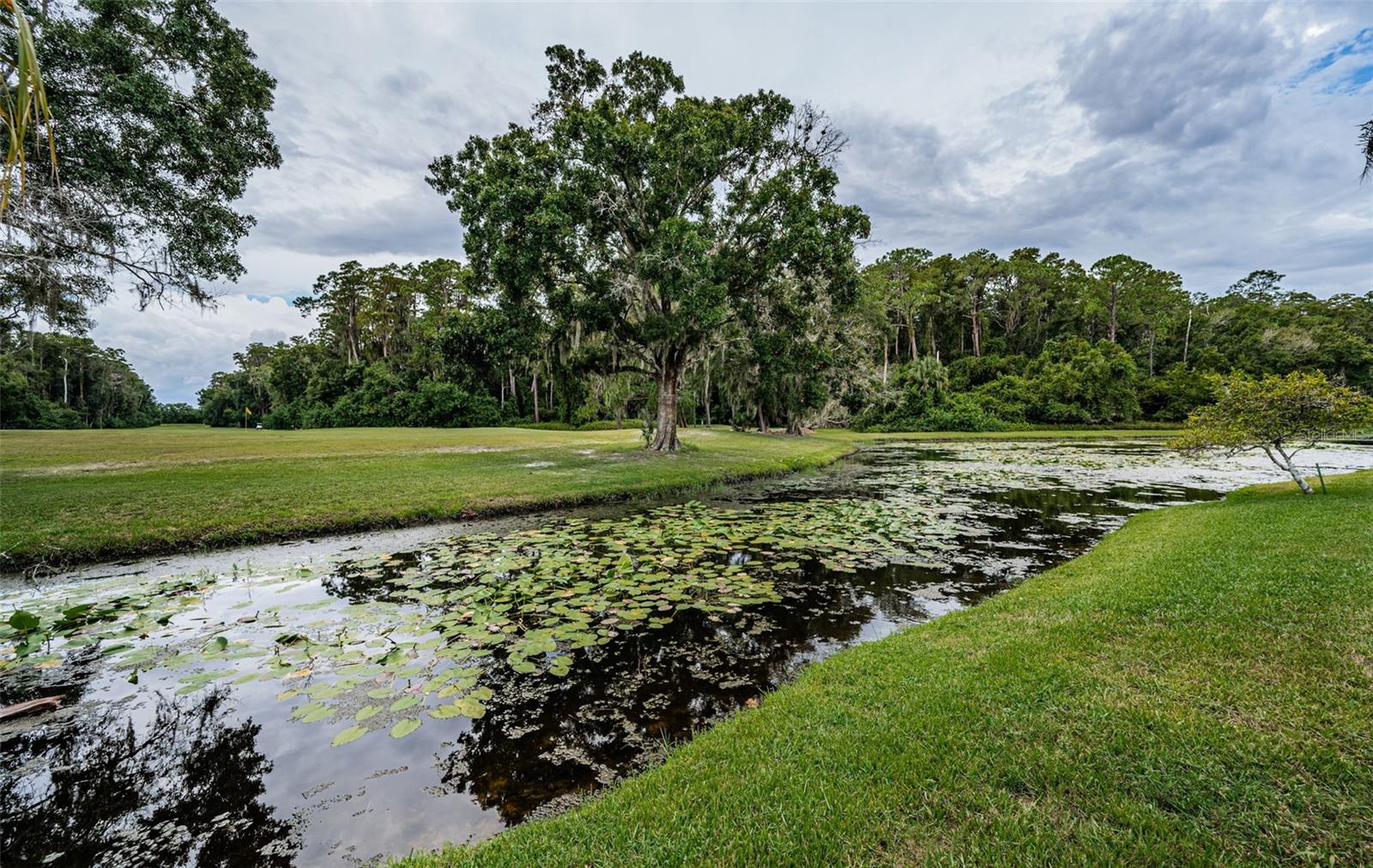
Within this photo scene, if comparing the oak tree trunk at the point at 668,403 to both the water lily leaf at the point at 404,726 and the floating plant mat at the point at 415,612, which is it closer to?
the floating plant mat at the point at 415,612

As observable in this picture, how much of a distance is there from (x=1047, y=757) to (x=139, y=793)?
590 cm

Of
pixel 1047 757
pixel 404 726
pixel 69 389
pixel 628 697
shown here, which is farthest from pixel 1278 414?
pixel 69 389

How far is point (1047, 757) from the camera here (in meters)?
3.12

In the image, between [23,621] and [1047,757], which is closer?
[1047,757]

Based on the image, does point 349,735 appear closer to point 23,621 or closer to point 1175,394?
point 23,621

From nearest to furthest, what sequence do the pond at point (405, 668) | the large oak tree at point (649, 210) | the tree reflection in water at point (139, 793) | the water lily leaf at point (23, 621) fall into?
the tree reflection in water at point (139, 793) < the pond at point (405, 668) < the water lily leaf at point (23, 621) < the large oak tree at point (649, 210)

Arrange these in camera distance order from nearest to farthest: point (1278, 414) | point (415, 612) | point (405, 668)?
point (405, 668)
point (415, 612)
point (1278, 414)

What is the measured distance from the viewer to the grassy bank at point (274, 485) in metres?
9.44

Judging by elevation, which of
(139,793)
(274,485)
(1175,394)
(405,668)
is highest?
(1175,394)

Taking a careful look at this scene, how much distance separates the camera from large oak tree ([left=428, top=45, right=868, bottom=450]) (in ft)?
57.2

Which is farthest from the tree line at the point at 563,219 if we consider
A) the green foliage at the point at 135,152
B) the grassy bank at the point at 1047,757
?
the grassy bank at the point at 1047,757

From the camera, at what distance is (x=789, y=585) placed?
25.5ft

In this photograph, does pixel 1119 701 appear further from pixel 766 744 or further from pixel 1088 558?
pixel 1088 558

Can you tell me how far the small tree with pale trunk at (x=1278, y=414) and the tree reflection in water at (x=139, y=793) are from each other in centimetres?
1550
